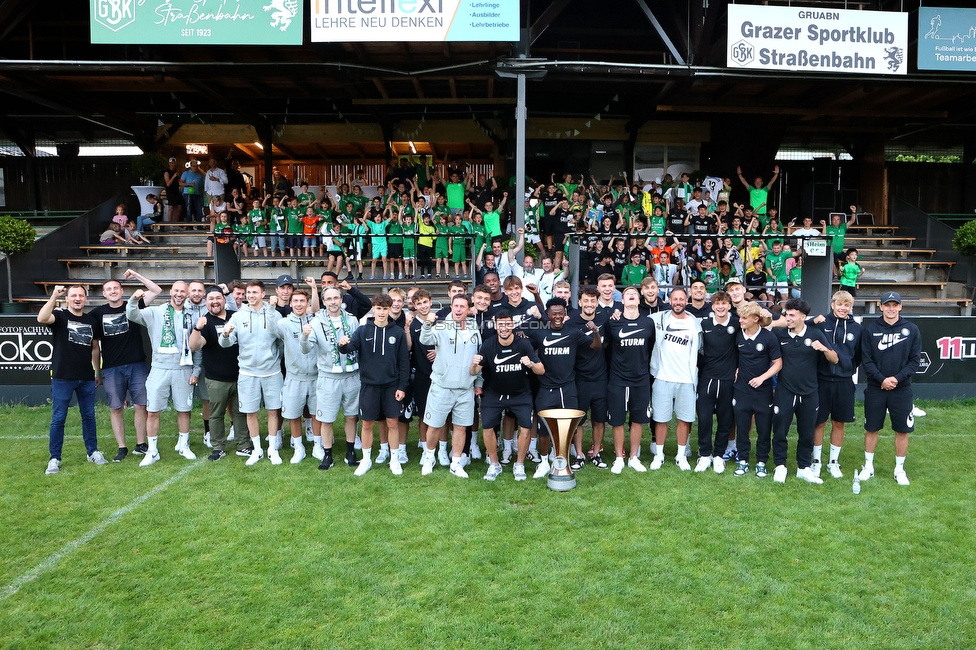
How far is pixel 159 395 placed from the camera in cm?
739

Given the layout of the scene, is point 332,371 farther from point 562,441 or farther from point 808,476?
point 808,476

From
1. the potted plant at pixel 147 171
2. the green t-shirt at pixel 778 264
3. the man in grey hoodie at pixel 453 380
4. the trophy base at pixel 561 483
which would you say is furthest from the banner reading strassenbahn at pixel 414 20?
the potted plant at pixel 147 171

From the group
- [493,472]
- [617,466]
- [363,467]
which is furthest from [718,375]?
[363,467]

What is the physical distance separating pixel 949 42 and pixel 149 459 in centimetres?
1404

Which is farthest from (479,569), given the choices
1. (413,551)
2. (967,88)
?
(967,88)

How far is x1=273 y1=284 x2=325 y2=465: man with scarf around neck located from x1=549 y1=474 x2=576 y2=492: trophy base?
2.44 metres

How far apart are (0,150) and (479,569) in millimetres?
21792

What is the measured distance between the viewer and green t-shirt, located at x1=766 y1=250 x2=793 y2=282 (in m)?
12.1

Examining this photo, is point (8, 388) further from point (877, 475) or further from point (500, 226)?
point (877, 475)

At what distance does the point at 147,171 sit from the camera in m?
17.6

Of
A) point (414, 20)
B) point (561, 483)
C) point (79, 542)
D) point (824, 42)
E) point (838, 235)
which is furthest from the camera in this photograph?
point (838, 235)

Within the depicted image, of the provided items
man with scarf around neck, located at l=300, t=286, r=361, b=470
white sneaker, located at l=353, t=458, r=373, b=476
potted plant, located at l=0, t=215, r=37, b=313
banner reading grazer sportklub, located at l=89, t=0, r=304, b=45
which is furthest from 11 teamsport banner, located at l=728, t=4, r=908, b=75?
potted plant, located at l=0, t=215, r=37, b=313

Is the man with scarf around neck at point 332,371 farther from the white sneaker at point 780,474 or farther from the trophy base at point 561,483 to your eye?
the white sneaker at point 780,474

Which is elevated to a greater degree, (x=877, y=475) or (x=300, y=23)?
(x=300, y=23)
